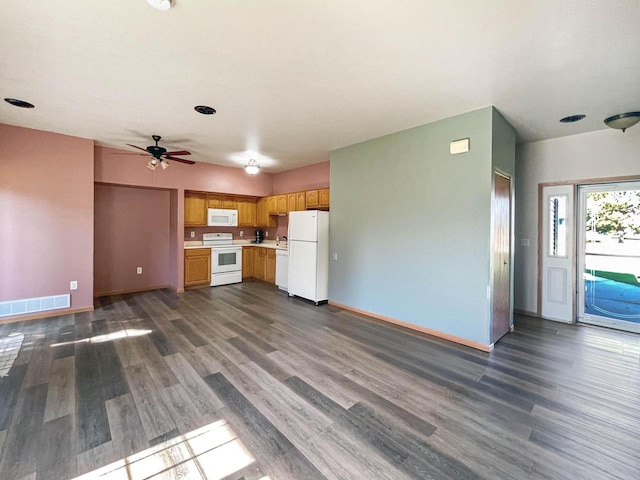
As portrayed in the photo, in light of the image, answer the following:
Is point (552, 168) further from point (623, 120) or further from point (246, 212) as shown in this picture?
point (246, 212)

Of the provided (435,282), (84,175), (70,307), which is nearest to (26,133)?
(84,175)

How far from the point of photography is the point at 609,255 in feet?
13.1

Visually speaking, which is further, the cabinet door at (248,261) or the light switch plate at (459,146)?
the cabinet door at (248,261)

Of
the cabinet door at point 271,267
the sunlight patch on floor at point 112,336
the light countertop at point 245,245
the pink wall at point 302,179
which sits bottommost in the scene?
the sunlight patch on floor at point 112,336

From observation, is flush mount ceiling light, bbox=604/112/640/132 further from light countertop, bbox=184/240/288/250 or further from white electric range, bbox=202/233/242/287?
white electric range, bbox=202/233/242/287

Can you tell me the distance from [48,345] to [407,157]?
202 inches

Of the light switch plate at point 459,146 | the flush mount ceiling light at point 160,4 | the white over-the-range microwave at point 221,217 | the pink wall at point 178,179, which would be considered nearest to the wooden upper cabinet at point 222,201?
the white over-the-range microwave at point 221,217

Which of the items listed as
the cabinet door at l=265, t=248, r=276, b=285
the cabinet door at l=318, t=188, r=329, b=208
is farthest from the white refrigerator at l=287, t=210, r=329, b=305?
the cabinet door at l=265, t=248, r=276, b=285

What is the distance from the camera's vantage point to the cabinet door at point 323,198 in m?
5.62

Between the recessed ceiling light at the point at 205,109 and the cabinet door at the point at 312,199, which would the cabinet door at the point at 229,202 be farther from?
the recessed ceiling light at the point at 205,109

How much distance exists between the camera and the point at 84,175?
4500 mm

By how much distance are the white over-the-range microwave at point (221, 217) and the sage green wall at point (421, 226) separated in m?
3.31

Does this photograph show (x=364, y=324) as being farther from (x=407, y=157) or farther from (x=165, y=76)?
(x=165, y=76)

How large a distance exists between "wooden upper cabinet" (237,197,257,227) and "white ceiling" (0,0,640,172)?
3499 millimetres
